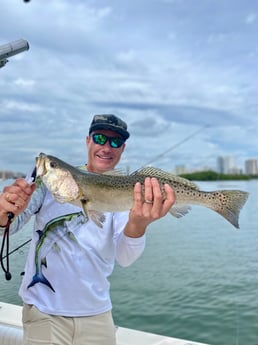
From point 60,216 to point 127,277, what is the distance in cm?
779

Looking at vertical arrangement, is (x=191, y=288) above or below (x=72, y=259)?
below

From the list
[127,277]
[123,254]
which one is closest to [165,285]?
[127,277]

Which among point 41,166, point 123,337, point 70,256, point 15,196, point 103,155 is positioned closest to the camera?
point 15,196

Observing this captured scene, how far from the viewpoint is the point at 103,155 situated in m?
2.80

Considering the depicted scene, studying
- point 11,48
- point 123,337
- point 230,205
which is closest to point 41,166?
point 230,205

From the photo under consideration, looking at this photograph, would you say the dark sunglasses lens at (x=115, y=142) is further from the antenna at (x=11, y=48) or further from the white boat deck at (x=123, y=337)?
the white boat deck at (x=123, y=337)

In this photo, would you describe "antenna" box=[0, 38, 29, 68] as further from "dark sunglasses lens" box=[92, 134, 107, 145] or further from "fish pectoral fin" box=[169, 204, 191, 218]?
"fish pectoral fin" box=[169, 204, 191, 218]

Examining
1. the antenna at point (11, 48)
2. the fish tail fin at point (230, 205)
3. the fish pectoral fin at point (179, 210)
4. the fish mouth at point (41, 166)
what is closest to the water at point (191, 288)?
the fish tail fin at point (230, 205)

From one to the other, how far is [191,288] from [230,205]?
7.48 meters

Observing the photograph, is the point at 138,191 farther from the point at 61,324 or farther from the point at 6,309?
the point at 6,309

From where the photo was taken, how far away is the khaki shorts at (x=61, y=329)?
237cm

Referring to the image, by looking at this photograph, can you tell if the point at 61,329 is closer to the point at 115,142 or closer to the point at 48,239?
the point at 48,239

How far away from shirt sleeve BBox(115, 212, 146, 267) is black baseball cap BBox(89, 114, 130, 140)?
64 cm

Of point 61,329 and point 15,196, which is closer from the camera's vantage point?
point 15,196
